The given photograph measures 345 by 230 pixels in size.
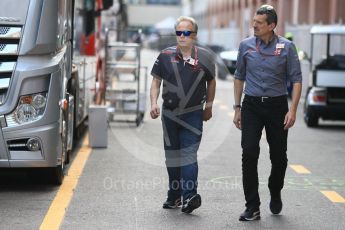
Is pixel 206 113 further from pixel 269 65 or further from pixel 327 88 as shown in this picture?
pixel 327 88

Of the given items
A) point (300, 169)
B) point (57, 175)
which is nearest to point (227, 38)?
point (300, 169)

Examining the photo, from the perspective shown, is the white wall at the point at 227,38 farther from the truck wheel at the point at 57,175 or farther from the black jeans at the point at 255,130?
the black jeans at the point at 255,130

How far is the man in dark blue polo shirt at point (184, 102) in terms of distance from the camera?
328 inches

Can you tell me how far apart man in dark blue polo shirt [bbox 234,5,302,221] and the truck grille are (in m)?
2.35

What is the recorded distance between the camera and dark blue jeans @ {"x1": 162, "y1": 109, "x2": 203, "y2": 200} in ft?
27.4

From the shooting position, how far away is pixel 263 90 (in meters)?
8.11

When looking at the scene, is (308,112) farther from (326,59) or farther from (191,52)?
(191,52)

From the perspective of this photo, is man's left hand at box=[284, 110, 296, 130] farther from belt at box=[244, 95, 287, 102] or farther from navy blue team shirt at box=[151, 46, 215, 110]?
navy blue team shirt at box=[151, 46, 215, 110]

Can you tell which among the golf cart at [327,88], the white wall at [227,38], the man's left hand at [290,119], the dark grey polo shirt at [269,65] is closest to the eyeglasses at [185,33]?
the dark grey polo shirt at [269,65]

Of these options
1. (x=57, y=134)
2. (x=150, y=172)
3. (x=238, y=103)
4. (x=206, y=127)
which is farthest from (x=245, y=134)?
(x=206, y=127)

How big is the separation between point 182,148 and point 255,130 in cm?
76

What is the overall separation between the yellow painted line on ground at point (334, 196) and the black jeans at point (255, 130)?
1.46 meters

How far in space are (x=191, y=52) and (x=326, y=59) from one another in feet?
33.8

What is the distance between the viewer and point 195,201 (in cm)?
827
